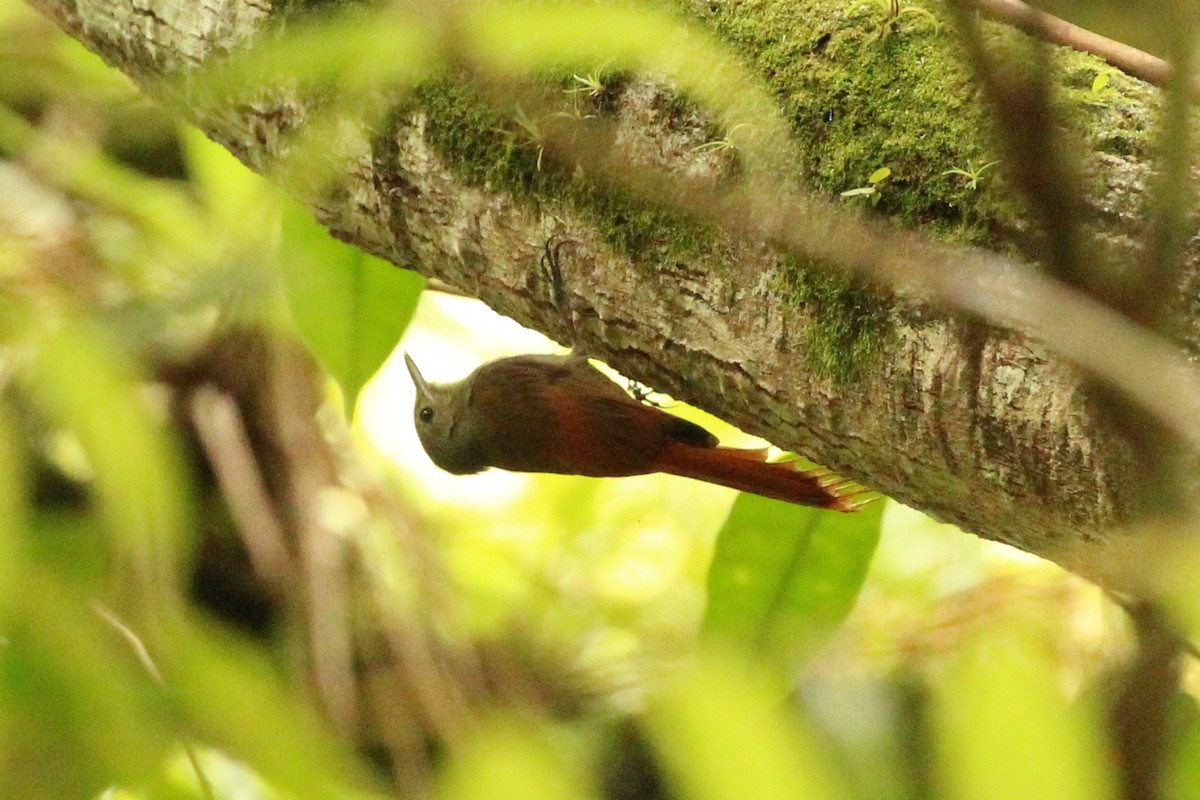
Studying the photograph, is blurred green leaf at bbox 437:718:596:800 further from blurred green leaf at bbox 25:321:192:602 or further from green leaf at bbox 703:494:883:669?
blurred green leaf at bbox 25:321:192:602

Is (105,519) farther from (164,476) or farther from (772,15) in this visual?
(772,15)

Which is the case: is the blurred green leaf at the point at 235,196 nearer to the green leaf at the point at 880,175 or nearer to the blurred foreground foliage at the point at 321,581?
the blurred foreground foliage at the point at 321,581

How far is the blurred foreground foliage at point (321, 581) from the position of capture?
126 centimetres

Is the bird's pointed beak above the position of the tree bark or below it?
below

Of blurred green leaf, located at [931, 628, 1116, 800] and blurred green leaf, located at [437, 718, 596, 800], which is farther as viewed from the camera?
blurred green leaf, located at [437, 718, 596, 800]

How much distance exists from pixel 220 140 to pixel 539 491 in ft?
5.22

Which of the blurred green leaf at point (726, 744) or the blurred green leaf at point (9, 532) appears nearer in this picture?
the blurred green leaf at point (726, 744)

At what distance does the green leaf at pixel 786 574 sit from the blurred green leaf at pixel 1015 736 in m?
0.99

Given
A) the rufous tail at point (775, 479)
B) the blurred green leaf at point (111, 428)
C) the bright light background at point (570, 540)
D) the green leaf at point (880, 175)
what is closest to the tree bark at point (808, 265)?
the green leaf at point (880, 175)

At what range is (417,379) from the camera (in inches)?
113

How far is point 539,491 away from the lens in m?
3.11

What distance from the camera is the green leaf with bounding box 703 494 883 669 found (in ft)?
5.04

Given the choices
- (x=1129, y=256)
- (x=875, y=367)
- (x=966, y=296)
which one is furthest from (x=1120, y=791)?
(x=875, y=367)

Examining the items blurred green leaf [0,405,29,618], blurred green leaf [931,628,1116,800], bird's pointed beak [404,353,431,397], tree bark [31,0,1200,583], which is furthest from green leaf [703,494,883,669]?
bird's pointed beak [404,353,431,397]
